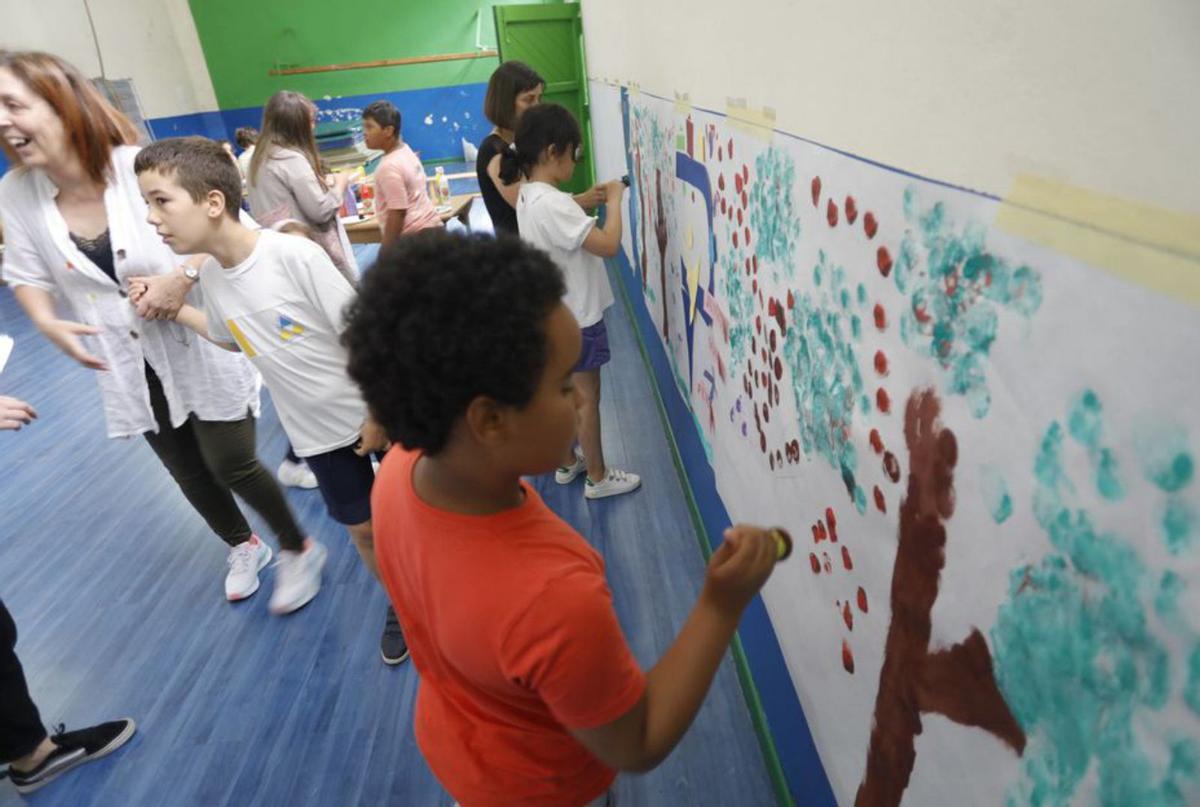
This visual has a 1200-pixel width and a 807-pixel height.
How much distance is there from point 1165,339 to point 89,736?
2387mm

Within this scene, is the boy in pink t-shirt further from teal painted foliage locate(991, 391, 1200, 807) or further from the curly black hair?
teal painted foliage locate(991, 391, 1200, 807)

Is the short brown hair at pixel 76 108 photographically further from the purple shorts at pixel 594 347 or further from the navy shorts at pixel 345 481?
the purple shorts at pixel 594 347

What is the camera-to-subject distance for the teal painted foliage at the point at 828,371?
81 centimetres

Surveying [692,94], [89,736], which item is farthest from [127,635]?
[692,94]

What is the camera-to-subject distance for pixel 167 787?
5.42ft

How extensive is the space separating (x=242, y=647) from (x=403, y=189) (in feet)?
6.63

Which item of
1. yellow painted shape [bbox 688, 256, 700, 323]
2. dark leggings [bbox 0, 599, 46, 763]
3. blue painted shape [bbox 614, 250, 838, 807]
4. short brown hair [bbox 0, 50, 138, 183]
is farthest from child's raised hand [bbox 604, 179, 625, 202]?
dark leggings [bbox 0, 599, 46, 763]

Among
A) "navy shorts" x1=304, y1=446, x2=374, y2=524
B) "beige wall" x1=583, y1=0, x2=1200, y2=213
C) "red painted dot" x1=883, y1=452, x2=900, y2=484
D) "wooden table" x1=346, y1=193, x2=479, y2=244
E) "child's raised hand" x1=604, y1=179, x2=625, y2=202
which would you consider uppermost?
"beige wall" x1=583, y1=0, x2=1200, y2=213

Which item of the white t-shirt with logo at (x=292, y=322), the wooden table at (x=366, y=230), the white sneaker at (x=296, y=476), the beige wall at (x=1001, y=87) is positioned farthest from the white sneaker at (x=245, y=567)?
the beige wall at (x=1001, y=87)

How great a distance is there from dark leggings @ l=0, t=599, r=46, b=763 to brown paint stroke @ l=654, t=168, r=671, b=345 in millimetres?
2143

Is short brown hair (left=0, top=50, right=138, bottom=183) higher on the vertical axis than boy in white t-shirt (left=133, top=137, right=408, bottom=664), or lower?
higher

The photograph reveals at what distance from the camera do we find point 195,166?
4.34 feet

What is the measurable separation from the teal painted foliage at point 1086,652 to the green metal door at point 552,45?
16.0 feet

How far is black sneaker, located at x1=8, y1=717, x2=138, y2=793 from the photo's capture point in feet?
5.43
